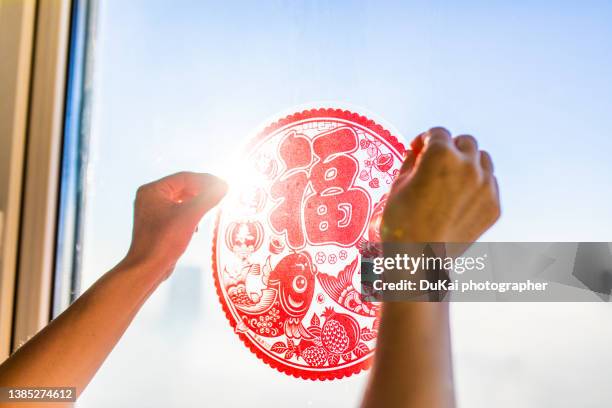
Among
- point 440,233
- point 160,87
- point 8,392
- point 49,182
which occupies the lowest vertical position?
A: point 8,392

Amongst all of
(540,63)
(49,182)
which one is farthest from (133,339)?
(540,63)

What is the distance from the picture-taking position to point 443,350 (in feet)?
1.40

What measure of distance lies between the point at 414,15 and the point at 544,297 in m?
0.39

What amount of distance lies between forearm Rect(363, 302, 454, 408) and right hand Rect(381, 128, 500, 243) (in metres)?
0.07

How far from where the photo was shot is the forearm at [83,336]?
0.63 m

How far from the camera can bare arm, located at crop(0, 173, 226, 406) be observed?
63cm

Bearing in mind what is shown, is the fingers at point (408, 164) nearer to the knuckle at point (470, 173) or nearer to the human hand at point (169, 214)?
the knuckle at point (470, 173)

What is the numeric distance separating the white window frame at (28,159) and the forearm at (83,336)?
21 centimetres

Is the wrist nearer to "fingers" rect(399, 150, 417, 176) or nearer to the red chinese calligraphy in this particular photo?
the red chinese calligraphy

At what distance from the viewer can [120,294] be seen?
0.69 metres

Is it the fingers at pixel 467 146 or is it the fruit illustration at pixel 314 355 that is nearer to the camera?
the fingers at pixel 467 146

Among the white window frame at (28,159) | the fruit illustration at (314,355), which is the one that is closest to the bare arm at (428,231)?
the fruit illustration at (314,355)

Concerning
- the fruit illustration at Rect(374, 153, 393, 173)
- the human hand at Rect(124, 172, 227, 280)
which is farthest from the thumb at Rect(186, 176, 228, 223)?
the fruit illustration at Rect(374, 153, 393, 173)

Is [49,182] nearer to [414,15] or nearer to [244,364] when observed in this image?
[244,364]
